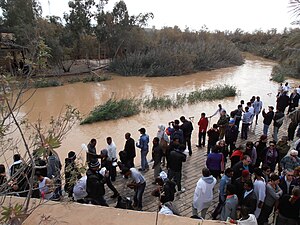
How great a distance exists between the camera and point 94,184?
510 centimetres

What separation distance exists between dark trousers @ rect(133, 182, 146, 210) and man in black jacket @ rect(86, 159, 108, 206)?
0.71m

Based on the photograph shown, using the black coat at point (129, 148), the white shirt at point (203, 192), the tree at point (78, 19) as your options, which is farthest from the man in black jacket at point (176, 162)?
the tree at point (78, 19)

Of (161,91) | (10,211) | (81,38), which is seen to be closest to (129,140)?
(10,211)

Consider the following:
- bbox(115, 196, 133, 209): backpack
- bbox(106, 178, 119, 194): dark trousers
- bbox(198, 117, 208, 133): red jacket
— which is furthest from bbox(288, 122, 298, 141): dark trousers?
bbox(115, 196, 133, 209): backpack

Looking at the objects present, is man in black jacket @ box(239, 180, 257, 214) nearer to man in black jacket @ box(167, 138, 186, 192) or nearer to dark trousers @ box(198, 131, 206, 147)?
man in black jacket @ box(167, 138, 186, 192)

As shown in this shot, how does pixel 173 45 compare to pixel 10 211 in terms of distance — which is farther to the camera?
pixel 173 45

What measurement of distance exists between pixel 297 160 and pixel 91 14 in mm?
25360

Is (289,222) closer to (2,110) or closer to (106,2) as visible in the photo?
(2,110)

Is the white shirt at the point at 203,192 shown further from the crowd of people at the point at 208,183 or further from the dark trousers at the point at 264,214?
the dark trousers at the point at 264,214

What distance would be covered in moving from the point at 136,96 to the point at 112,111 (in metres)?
5.36

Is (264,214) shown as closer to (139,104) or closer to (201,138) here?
(201,138)

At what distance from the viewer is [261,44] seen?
47094 millimetres

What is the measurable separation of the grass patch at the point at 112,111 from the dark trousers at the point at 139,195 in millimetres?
8433

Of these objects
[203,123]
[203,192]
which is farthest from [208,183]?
[203,123]
